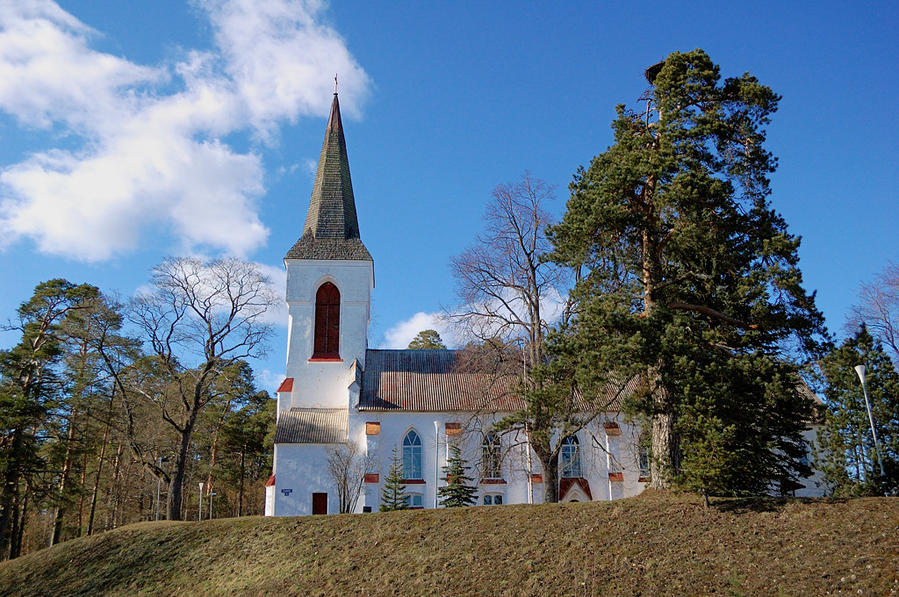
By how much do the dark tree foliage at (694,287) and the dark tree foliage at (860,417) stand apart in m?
0.72

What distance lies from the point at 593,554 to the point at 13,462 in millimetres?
21785

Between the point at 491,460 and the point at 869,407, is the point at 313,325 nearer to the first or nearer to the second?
the point at 491,460

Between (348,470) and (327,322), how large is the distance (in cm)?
755

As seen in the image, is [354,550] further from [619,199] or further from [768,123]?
[768,123]

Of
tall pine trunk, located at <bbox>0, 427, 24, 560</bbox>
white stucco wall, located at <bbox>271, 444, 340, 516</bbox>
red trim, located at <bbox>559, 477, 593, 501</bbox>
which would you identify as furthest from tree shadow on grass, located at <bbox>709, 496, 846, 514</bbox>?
tall pine trunk, located at <bbox>0, 427, 24, 560</bbox>

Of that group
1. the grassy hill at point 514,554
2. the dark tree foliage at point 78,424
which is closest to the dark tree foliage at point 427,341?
the dark tree foliage at point 78,424

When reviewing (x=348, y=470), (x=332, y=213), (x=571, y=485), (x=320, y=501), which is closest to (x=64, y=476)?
(x=320, y=501)

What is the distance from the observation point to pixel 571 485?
30188 mm

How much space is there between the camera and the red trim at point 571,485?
30125 mm

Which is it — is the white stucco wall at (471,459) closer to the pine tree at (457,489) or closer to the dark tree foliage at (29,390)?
the pine tree at (457,489)

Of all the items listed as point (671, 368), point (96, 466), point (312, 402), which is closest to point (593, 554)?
point (671, 368)

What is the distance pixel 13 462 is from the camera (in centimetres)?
2597

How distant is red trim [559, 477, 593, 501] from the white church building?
0.04m

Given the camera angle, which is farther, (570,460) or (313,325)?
(313,325)
